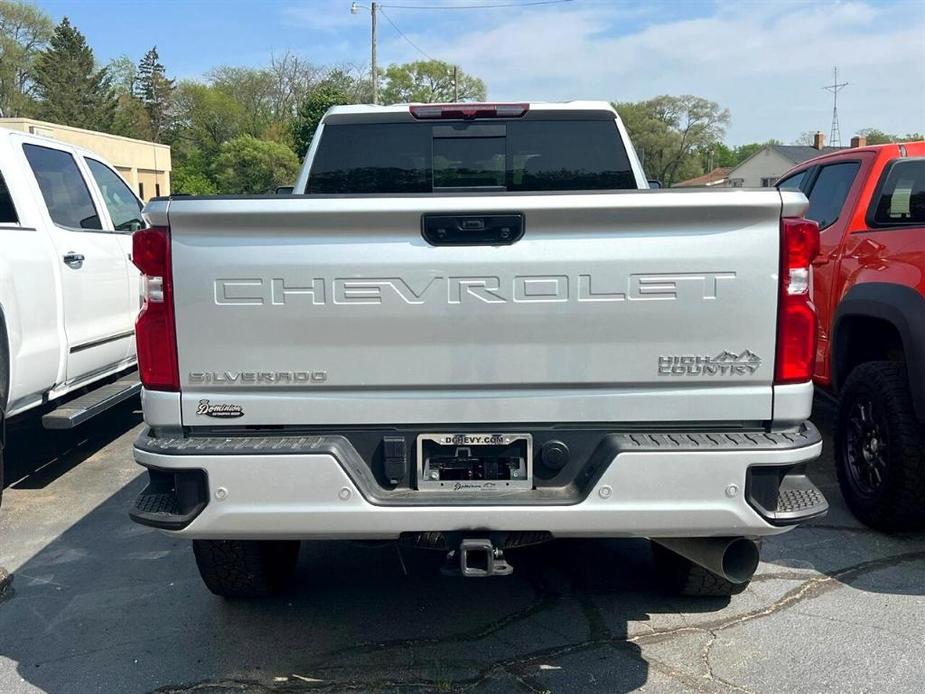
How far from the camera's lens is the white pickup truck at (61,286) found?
479 centimetres

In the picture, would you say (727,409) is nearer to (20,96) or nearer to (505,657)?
(505,657)

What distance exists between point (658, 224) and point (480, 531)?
1.13m

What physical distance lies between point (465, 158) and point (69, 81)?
61272mm

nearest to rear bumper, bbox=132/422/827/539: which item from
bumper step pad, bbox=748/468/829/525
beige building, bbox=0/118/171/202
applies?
bumper step pad, bbox=748/468/829/525

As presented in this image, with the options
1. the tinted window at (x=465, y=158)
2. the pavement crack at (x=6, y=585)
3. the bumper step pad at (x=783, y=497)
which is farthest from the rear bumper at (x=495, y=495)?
the tinted window at (x=465, y=158)

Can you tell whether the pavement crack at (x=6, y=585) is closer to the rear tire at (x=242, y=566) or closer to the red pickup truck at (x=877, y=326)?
the rear tire at (x=242, y=566)

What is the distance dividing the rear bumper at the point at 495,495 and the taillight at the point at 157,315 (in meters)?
0.23

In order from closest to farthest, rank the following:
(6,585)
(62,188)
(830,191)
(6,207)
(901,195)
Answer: (6,585)
(901,195)
(6,207)
(830,191)
(62,188)

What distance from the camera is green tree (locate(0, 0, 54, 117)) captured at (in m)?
55.6

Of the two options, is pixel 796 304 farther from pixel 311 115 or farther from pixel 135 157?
pixel 311 115

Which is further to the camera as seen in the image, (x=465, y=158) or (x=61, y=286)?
(x=61, y=286)

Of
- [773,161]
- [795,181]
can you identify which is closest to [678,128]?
[773,161]

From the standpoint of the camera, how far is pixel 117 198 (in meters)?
6.79

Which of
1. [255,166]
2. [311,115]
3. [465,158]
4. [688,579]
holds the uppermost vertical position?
[311,115]
